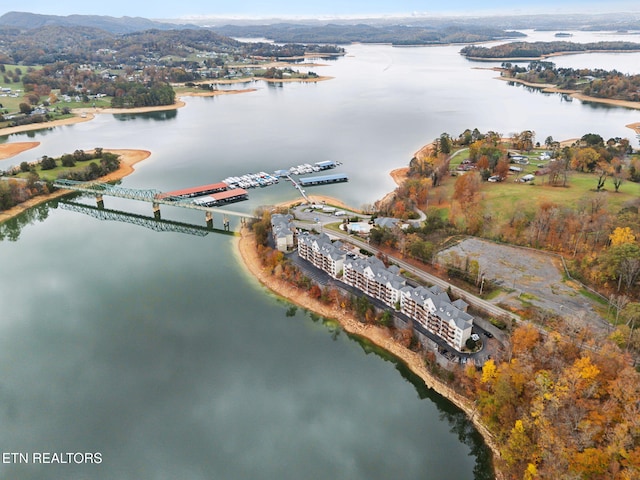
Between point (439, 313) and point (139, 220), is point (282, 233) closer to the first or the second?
point (439, 313)

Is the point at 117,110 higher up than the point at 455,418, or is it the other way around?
the point at 117,110

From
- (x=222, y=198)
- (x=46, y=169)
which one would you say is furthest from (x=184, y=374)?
(x=46, y=169)

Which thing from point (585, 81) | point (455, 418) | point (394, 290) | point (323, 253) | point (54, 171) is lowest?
point (455, 418)

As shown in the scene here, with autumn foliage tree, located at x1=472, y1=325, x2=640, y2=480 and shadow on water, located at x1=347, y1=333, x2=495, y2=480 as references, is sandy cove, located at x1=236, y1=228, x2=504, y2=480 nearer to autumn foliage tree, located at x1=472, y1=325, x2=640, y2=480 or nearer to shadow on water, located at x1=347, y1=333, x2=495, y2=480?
shadow on water, located at x1=347, y1=333, x2=495, y2=480

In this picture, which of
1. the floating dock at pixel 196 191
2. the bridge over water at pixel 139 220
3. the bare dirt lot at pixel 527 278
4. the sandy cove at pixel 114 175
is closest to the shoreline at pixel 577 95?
the bare dirt lot at pixel 527 278

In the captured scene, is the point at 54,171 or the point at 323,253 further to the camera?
the point at 54,171

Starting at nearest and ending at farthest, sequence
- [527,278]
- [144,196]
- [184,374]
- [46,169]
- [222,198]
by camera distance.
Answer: [184,374], [527,278], [144,196], [222,198], [46,169]

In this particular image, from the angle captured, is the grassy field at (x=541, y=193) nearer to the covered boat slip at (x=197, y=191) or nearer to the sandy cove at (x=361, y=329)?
the sandy cove at (x=361, y=329)

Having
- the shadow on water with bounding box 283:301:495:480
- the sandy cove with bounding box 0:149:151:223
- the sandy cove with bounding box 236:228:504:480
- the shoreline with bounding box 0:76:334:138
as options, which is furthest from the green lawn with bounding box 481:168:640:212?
the shoreline with bounding box 0:76:334:138
